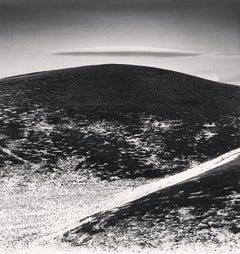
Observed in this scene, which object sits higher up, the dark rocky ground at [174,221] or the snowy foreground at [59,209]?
the dark rocky ground at [174,221]

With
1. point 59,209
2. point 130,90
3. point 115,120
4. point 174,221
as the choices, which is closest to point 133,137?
point 115,120

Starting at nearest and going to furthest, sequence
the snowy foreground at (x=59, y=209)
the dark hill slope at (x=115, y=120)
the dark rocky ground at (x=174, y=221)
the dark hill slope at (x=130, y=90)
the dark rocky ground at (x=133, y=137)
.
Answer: the dark rocky ground at (x=174, y=221), the snowy foreground at (x=59, y=209), the dark rocky ground at (x=133, y=137), the dark hill slope at (x=115, y=120), the dark hill slope at (x=130, y=90)

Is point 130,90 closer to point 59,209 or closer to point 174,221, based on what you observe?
point 59,209

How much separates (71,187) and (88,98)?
25.8m

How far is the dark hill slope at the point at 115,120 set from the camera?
154 ft

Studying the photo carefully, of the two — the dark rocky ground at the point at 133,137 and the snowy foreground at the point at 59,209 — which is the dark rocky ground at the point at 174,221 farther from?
the snowy foreground at the point at 59,209

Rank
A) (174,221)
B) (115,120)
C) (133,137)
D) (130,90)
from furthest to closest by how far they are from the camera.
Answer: (130,90)
(115,120)
(133,137)
(174,221)

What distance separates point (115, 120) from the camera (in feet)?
186

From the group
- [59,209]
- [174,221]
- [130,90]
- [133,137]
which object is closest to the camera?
[174,221]

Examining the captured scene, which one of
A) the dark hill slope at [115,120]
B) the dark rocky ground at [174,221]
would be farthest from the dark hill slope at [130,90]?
the dark rocky ground at [174,221]

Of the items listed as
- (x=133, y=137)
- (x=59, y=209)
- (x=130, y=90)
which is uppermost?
(x=130, y=90)

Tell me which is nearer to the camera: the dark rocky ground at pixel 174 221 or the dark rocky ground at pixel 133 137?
the dark rocky ground at pixel 174 221

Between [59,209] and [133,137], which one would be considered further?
[133,137]

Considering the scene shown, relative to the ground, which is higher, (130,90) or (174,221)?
(130,90)
